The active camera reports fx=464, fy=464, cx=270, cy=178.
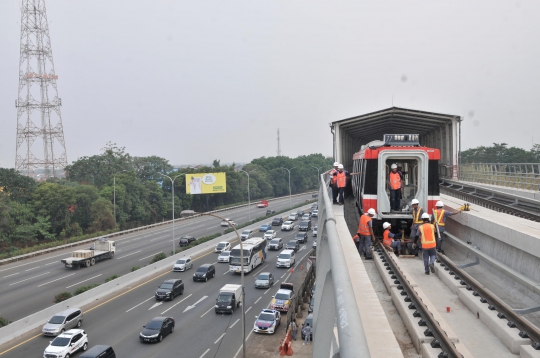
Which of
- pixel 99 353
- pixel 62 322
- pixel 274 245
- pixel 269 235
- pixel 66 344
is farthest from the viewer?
pixel 269 235

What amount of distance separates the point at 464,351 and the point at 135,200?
59098mm

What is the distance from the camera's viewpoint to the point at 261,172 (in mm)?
99562

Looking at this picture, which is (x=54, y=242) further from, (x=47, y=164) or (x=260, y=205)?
(x=260, y=205)

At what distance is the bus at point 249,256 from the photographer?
123 ft

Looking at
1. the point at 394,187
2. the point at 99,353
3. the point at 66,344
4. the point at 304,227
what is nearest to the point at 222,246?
the point at 304,227

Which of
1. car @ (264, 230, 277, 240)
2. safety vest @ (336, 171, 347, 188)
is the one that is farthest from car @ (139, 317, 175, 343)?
car @ (264, 230, 277, 240)

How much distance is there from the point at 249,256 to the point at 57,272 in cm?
1500

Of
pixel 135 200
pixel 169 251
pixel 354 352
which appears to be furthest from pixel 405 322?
pixel 135 200

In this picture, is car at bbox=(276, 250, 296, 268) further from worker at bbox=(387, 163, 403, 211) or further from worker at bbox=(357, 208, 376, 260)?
worker at bbox=(357, 208, 376, 260)

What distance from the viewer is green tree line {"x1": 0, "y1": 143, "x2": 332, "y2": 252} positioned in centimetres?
4569

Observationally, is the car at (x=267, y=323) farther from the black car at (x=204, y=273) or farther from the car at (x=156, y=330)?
the black car at (x=204, y=273)

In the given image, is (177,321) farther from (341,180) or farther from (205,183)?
(205,183)

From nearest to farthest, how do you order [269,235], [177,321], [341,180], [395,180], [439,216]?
1. [439,216]
2. [395,180]
3. [341,180]
4. [177,321]
5. [269,235]

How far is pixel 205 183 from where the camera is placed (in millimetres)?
60562
